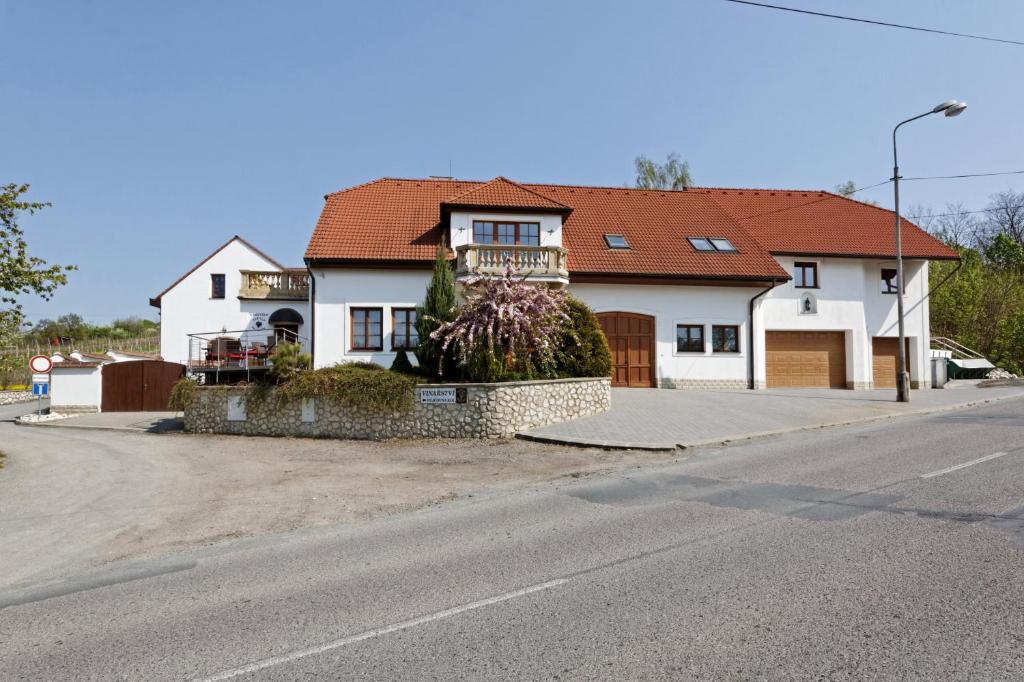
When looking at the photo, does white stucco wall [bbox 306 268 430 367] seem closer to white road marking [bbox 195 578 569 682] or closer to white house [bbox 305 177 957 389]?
white house [bbox 305 177 957 389]

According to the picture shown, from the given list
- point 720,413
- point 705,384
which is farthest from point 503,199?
point 720,413

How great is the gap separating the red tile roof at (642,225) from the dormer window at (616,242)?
201 millimetres

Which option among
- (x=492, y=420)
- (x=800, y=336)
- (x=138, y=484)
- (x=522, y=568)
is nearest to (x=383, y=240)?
(x=492, y=420)

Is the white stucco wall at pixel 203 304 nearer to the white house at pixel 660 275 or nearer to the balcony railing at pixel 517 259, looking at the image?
the white house at pixel 660 275

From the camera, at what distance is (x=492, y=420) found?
1409 centimetres

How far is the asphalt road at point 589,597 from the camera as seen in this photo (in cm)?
353

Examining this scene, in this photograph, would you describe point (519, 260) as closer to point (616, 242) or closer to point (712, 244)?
point (616, 242)

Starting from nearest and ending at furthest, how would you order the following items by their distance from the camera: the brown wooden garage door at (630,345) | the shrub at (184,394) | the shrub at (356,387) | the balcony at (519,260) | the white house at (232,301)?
the shrub at (356,387), the shrub at (184,394), the balcony at (519,260), the brown wooden garage door at (630,345), the white house at (232,301)

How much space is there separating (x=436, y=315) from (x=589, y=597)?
12318 mm

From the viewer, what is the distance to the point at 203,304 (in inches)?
1310

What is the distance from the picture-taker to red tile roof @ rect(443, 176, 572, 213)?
72.4ft

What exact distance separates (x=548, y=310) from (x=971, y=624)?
12.8m

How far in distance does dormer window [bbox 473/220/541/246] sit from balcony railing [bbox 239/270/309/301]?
37.3 ft

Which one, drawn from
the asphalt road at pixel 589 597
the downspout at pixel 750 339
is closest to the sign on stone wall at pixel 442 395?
the asphalt road at pixel 589 597
